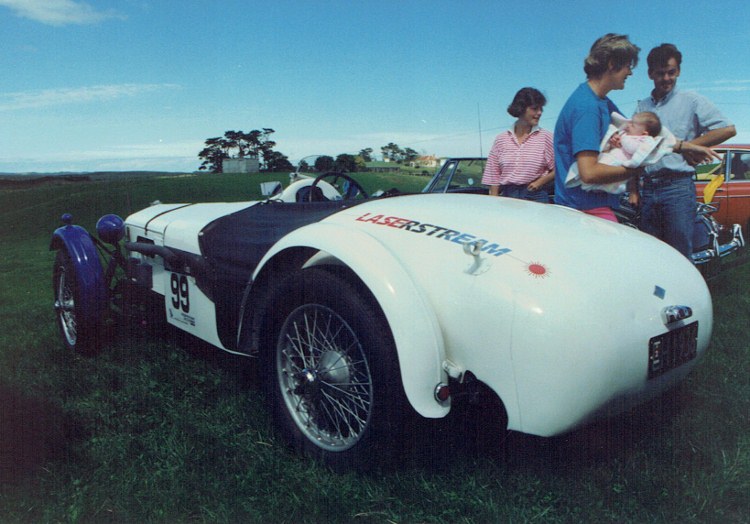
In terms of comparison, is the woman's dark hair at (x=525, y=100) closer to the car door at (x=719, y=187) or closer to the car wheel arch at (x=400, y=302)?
the car wheel arch at (x=400, y=302)

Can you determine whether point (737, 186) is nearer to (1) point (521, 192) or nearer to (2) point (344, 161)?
(1) point (521, 192)

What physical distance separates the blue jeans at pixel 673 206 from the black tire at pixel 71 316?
12.5 feet

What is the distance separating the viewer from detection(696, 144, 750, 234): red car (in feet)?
26.4

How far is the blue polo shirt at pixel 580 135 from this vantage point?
2861mm

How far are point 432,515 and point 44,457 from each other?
5.71 feet

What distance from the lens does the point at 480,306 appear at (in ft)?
6.55

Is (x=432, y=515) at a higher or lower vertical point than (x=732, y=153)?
lower

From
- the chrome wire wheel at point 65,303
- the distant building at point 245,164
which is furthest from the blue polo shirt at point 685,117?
the chrome wire wheel at point 65,303

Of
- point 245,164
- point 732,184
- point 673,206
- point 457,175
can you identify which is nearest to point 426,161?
point 457,175

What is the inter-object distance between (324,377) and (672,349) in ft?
4.28

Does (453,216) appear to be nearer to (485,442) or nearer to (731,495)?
(485,442)

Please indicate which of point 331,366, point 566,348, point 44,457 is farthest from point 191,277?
point 566,348

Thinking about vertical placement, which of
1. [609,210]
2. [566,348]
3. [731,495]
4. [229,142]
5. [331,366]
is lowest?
[731,495]

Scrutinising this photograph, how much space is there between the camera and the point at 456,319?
6.72 feet
